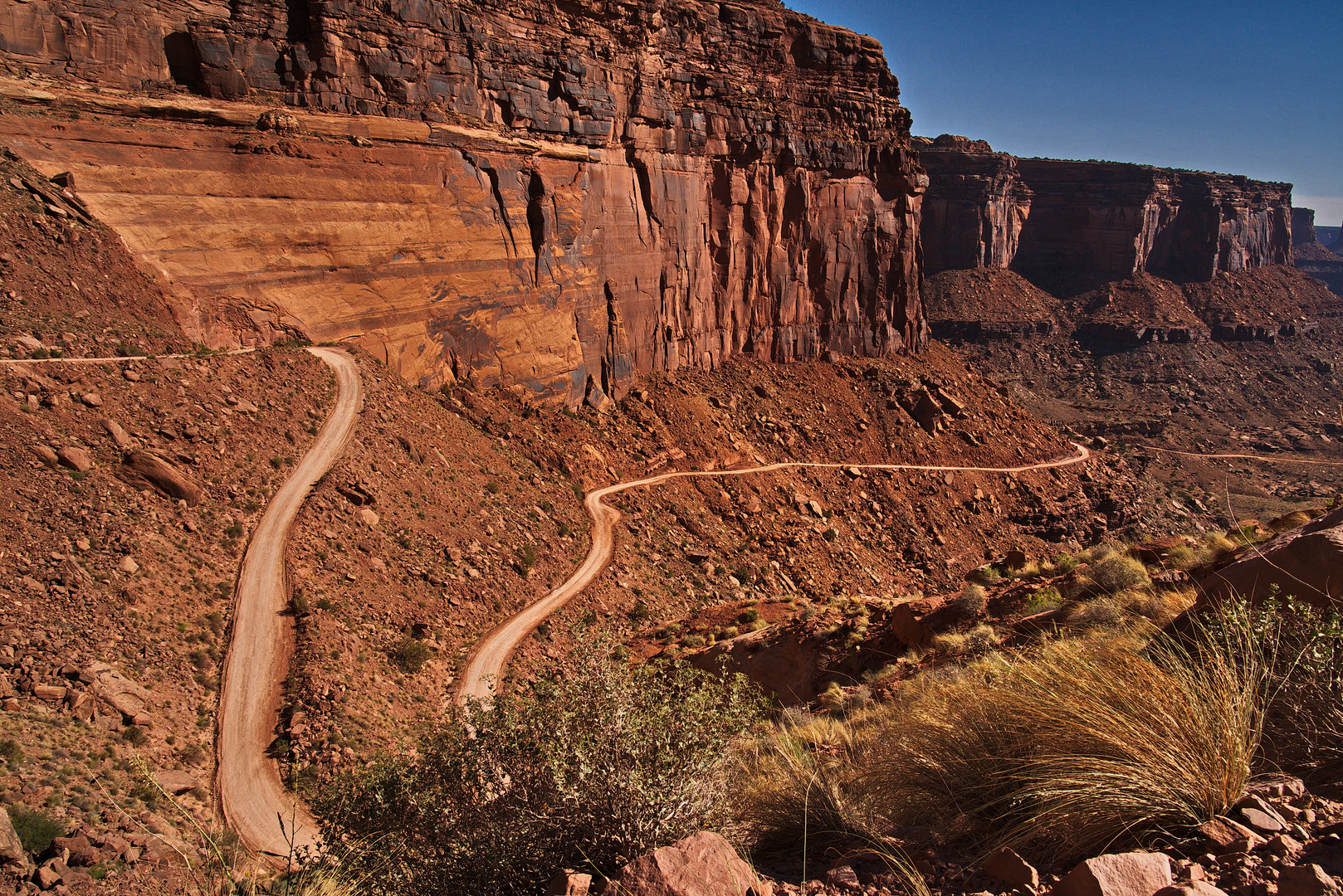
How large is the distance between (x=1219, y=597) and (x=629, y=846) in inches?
226

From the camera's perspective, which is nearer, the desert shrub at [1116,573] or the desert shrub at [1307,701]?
the desert shrub at [1307,701]

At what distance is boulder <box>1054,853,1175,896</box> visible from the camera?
3.35m

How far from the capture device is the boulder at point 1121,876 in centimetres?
335

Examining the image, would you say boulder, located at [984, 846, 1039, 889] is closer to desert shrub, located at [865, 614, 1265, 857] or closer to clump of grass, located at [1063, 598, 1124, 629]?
desert shrub, located at [865, 614, 1265, 857]

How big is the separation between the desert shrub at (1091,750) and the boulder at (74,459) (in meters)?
16.9

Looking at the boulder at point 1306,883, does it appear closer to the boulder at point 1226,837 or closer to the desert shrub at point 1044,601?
the boulder at point 1226,837

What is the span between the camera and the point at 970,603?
1261 centimetres

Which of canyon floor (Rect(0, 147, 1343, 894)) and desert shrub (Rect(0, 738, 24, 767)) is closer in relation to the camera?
desert shrub (Rect(0, 738, 24, 767))

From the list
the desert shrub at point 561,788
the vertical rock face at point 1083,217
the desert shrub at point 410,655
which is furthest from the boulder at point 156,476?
the vertical rock face at point 1083,217

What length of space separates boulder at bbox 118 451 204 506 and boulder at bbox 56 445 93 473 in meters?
0.70

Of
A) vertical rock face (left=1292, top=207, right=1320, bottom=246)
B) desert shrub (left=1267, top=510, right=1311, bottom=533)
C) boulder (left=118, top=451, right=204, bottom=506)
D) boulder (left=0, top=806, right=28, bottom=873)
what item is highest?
vertical rock face (left=1292, top=207, right=1320, bottom=246)

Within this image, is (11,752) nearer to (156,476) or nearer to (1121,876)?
(156,476)

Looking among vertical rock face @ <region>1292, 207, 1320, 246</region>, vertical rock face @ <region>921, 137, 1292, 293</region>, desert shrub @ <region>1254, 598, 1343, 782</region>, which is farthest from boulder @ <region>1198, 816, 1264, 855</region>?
vertical rock face @ <region>1292, 207, 1320, 246</region>

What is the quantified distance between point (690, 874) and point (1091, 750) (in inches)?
102
